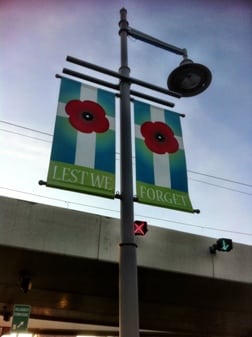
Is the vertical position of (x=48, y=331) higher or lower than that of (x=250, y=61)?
lower

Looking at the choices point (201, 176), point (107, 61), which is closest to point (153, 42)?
point (107, 61)

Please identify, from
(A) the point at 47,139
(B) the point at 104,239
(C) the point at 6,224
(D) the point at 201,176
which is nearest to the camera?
(C) the point at 6,224

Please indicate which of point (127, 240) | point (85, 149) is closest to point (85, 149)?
point (85, 149)

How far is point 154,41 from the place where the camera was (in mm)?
5645

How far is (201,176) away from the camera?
9562 mm

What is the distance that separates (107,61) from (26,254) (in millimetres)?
3205

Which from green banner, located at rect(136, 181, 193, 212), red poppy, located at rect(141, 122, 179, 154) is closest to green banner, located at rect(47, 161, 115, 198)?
green banner, located at rect(136, 181, 193, 212)

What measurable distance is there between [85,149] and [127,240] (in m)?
1.17

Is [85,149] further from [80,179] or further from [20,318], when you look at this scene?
[20,318]

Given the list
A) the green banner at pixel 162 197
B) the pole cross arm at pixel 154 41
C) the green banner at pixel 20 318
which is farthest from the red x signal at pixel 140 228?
the green banner at pixel 20 318

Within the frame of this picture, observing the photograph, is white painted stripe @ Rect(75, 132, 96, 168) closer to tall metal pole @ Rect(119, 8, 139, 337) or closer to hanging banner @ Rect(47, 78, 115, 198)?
hanging banner @ Rect(47, 78, 115, 198)

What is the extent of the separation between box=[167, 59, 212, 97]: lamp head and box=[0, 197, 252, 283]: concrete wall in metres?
2.16

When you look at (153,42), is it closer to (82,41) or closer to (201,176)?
(82,41)

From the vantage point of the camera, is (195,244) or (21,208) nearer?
(21,208)
